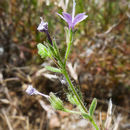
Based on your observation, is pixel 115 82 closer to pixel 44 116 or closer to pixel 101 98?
pixel 101 98

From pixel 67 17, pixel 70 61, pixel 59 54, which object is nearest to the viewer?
pixel 67 17

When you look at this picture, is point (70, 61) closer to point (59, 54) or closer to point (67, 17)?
point (59, 54)

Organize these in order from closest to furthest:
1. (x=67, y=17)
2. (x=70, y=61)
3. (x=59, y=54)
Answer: (x=67, y=17), (x=59, y=54), (x=70, y=61)

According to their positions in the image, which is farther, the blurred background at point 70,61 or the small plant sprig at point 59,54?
the blurred background at point 70,61

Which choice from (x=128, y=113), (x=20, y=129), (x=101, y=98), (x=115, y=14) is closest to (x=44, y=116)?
(x=20, y=129)

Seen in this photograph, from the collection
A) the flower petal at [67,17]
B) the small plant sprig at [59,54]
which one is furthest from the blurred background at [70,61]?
the flower petal at [67,17]

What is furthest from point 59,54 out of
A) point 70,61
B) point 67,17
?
point 70,61

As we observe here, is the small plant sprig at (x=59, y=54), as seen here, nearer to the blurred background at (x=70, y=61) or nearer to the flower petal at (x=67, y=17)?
the flower petal at (x=67, y=17)

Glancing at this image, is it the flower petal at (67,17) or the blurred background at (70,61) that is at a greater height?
the flower petal at (67,17)
